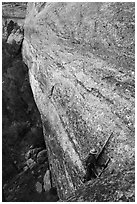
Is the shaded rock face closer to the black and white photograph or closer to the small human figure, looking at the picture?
the black and white photograph

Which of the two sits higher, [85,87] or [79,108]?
[85,87]

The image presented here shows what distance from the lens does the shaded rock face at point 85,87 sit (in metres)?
11.3

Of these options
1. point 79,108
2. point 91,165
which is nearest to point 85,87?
point 79,108

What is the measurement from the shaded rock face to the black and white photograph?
41 millimetres

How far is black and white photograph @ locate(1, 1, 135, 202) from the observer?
34.5 feet

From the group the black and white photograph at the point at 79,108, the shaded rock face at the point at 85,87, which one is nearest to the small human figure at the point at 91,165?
the black and white photograph at the point at 79,108

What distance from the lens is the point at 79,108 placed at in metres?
13.1

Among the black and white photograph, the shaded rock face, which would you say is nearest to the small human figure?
the black and white photograph

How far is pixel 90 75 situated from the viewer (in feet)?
44.2

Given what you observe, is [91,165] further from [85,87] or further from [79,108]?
[85,87]

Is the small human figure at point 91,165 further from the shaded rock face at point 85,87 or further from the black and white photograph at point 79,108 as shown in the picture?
the shaded rock face at point 85,87

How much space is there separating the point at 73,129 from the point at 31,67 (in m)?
9.13

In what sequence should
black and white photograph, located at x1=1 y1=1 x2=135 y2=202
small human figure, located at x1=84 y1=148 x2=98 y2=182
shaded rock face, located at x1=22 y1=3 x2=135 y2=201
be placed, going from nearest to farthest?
black and white photograph, located at x1=1 y1=1 x2=135 y2=202 → small human figure, located at x1=84 y1=148 x2=98 y2=182 → shaded rock face, located at x1=22 y1=3 x2=135 y2=201

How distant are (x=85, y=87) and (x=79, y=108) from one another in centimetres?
101
